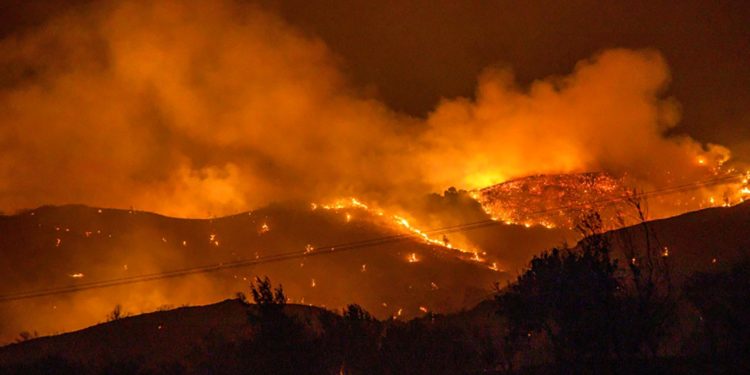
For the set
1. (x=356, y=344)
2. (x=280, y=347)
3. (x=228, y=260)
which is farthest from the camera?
(x=228, y=260)

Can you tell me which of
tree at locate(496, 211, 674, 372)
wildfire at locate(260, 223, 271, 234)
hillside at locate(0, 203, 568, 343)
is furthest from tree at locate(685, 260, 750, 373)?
wildfire at locate(260, 223, 271, 234)

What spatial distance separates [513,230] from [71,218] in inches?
1960

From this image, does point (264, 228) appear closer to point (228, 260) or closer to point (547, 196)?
point (228, 260)

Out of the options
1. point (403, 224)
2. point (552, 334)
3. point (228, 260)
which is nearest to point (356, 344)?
point (552, 334)

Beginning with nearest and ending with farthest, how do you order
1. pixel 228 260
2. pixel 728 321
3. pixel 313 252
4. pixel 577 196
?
pixel 728 321, pixel 228 260, pixel 313 252, pixel 577 196

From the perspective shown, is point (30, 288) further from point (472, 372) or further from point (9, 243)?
point (472, 372)

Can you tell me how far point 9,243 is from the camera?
77.1 metres

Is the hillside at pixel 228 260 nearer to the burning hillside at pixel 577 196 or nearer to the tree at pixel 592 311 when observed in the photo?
the burning hillside at pixel 577 196

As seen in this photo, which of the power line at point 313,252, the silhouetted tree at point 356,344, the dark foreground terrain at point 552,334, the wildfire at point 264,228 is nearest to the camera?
the dark foreground terrain at point 552,334

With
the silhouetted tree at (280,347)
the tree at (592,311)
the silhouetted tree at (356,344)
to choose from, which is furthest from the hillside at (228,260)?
the tree at (592,311)

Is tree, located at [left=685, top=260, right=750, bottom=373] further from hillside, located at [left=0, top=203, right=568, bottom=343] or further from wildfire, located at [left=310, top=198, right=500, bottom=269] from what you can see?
wildfire, located at [left=310, top=198, right=500, bottom=269]

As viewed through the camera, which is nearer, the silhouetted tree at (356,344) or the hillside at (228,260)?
the silhouetted tree at (356,344)

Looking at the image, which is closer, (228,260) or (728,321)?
(728,321)

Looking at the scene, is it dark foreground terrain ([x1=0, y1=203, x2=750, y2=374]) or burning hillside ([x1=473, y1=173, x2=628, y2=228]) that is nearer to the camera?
dark foreground terrain ([x1=0, y1=203, x2=750, y2=374])
